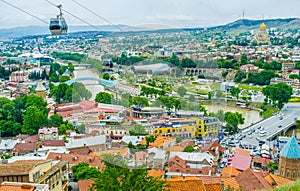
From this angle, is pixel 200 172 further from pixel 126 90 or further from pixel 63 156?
pixel 126 90

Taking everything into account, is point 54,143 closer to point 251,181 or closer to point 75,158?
point 75,158

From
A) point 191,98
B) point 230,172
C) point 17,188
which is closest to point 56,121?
point 230,172

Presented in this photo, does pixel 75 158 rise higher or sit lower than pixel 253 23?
lower

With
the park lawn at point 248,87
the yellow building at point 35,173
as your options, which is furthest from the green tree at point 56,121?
the park lawn at point 248,87

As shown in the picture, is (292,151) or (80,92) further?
(292,151)

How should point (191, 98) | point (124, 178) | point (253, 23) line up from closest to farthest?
1. point (124, 178)
2. point (191, 98)
3. point (253, 23)

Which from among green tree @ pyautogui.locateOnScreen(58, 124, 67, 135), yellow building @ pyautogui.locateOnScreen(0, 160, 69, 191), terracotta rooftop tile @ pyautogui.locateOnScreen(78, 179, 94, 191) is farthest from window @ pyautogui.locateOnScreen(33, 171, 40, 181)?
green tree @ pyautogui.locateOnScreen(58, 124, 67, 135)

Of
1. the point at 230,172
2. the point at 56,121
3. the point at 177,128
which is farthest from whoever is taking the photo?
the point at 56,121
